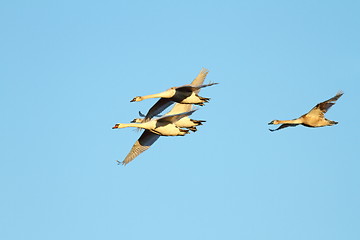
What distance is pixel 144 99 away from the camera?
57594 mm

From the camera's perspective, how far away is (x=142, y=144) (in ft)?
197

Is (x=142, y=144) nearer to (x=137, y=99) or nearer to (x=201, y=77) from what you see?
(x=137, y=99)

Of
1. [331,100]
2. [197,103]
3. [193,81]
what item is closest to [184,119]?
[197,103]

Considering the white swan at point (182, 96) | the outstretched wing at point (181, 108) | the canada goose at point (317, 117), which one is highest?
the outstretched wing at point (181, 108)

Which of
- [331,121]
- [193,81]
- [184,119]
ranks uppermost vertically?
[193,81]

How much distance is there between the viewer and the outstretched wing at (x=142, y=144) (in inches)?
2362

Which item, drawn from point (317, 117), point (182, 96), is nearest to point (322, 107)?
point (317, 117)

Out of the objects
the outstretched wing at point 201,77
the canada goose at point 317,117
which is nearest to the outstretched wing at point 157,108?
the outstretched wing at point 201,77

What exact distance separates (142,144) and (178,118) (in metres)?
5.48

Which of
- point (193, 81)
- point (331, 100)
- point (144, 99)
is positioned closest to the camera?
point (331, 100)

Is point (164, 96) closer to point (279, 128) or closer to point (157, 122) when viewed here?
point (157, 122)

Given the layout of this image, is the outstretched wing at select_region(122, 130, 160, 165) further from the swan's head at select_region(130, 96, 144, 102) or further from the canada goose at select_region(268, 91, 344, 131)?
the canada goose at select_region(268, 91, 344, 131)

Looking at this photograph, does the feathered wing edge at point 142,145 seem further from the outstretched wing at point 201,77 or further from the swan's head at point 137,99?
the outstretched wing at point 201,77

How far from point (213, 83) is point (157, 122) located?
13.5 ft
